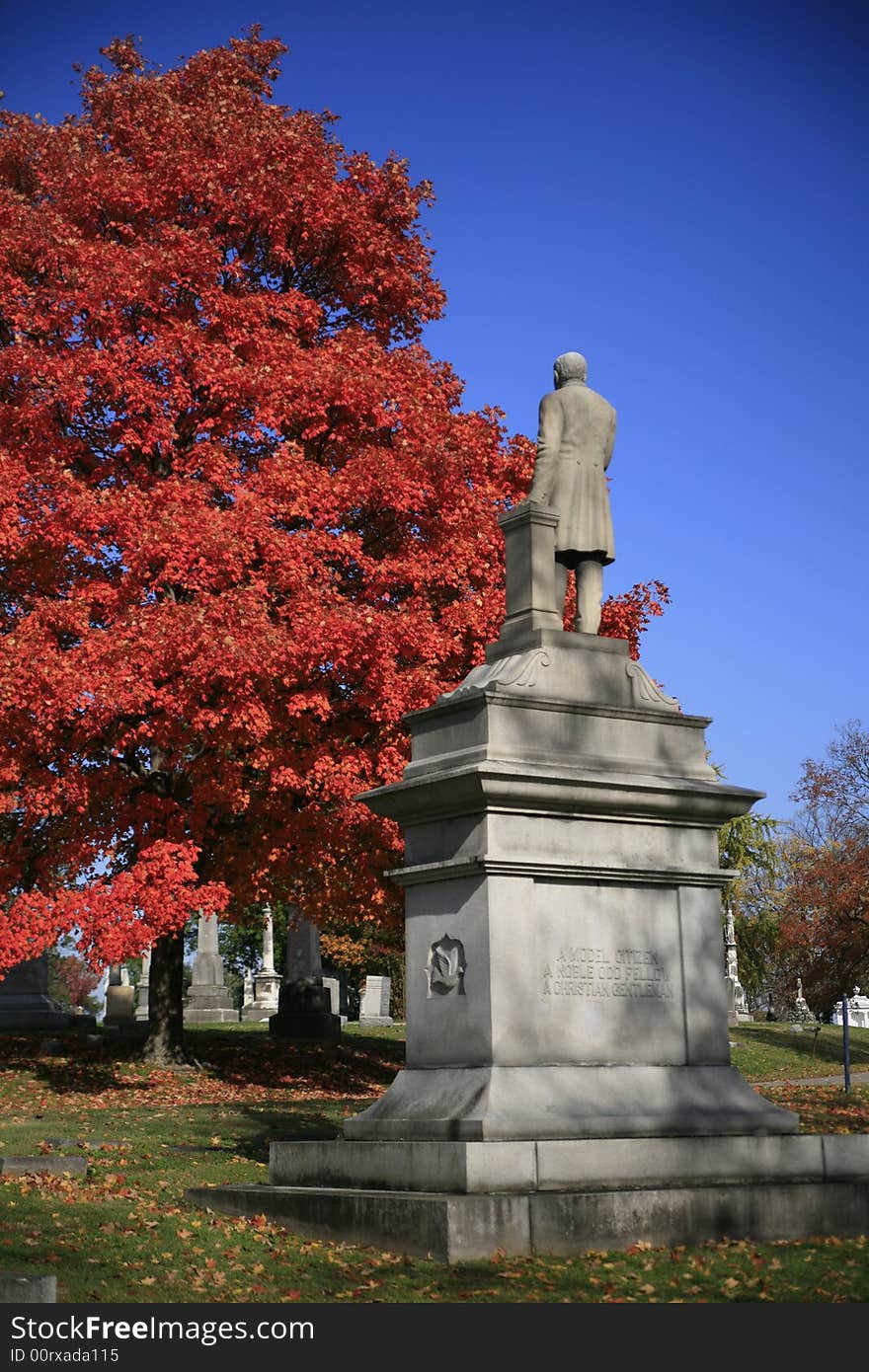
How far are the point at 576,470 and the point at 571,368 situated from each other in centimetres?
99

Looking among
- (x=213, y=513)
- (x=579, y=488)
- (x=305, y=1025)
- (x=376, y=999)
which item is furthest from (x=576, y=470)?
(x=376, y=999)

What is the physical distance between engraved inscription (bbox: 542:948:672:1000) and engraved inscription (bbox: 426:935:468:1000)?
0.59 metres

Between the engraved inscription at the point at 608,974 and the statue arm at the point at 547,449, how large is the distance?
3573 mm

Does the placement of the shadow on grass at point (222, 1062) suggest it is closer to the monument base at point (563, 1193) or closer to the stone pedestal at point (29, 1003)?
the stone pedestal at point (29, 1003)

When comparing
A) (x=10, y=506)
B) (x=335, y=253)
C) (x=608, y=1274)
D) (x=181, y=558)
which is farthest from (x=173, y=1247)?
(x=335, y=253)

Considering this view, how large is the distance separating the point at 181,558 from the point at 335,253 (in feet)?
24.4

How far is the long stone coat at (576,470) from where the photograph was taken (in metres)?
12.0

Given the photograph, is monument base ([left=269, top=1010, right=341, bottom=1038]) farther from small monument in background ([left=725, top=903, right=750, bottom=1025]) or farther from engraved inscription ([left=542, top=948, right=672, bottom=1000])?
small monument in background ([left=725, top=903, right=750, bottom=1025])

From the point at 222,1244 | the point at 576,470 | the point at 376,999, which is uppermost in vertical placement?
the point at 576,470

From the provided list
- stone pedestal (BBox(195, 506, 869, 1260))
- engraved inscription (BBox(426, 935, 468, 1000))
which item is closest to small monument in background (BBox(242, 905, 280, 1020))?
stone pedestal (BBox(195, 506, 869, 1260))

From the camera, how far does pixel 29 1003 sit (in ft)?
95.3

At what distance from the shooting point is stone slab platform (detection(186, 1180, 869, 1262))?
8625mm

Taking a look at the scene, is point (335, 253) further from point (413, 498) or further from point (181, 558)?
point (181, 558)

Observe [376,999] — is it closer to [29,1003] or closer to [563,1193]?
[29,1003]
